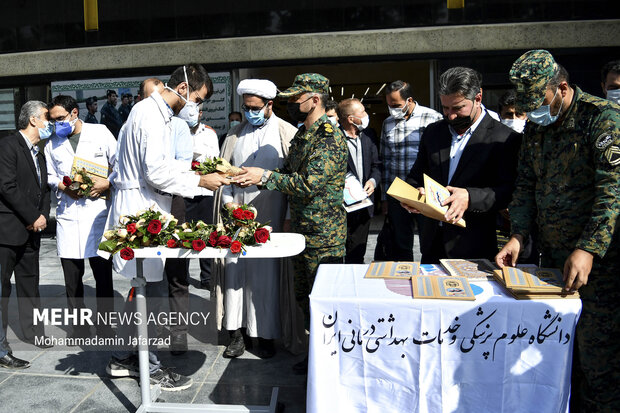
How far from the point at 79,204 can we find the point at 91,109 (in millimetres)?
7148

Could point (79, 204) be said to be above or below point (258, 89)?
below

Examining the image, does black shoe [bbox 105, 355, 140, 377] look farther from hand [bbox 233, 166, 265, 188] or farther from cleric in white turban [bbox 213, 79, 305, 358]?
hand [bbox 233, 166, 265, 188]

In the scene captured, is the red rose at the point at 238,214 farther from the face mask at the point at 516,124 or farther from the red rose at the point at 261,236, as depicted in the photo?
the face mask at the point at 516,124

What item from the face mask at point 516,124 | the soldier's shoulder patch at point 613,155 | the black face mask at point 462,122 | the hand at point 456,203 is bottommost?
the hand at point 456,203

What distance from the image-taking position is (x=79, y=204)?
4.17 m

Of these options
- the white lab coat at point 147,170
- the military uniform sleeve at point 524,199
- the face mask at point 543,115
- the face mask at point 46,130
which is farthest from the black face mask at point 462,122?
the face mask at point 46,130

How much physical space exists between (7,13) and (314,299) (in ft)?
36.5

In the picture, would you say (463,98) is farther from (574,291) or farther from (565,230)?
(574,291)

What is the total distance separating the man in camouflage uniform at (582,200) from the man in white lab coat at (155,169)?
6.26ft

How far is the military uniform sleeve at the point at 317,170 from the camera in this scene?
327 cm

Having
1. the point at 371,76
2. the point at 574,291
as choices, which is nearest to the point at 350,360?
the point at 574,291

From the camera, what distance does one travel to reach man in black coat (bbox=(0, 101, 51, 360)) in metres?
4.12

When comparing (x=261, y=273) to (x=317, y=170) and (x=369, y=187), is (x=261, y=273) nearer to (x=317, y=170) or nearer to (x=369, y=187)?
(x=317, y=170)

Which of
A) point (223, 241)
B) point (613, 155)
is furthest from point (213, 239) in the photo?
point (613, 155)
